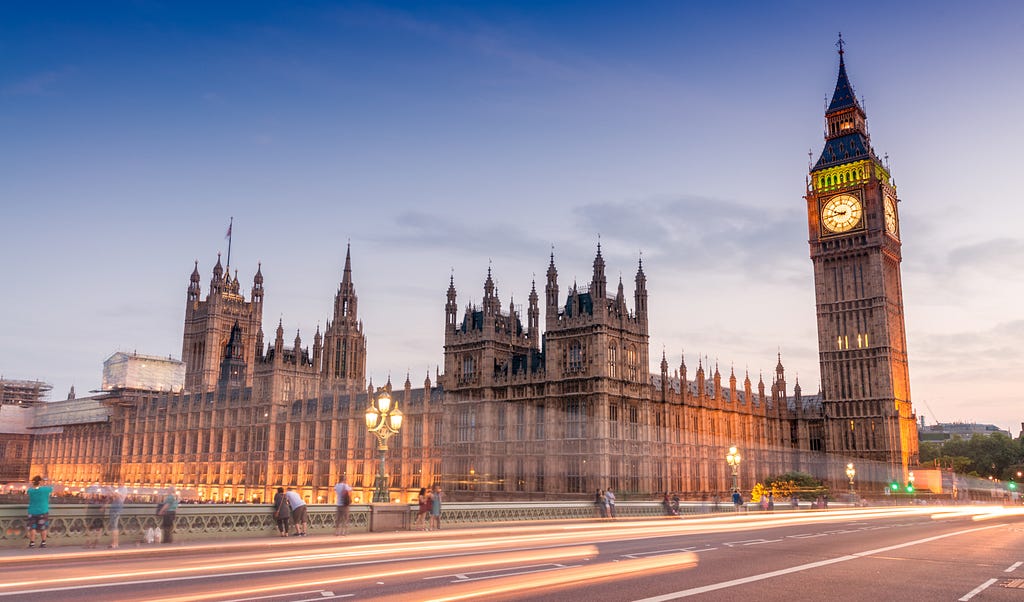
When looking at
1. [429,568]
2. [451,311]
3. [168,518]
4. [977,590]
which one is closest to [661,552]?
[429,568]

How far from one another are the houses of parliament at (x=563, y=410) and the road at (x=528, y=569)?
1540 inches

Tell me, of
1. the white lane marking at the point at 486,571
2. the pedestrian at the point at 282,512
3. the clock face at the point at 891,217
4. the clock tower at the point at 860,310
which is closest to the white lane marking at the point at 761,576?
the white lane marking at the point at 486,571

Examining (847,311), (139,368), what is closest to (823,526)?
(847,311)

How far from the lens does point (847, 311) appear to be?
326ft

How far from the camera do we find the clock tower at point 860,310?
93.6 m

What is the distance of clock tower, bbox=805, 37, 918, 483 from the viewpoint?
3686 inches

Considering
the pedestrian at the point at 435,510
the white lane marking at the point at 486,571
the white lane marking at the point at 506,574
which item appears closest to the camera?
the white lane marking at the point at 506,574

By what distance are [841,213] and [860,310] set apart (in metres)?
12.6

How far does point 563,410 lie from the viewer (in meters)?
69.7

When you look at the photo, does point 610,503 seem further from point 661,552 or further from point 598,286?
point 598,286

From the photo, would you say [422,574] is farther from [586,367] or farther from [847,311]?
[847,311]

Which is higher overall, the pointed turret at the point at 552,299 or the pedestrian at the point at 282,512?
the pointed turret at the point at 552,299

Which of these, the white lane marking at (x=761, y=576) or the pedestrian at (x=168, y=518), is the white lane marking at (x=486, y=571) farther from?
the pedestrian at (x=168, y=518)

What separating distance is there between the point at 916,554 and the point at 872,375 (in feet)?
255
